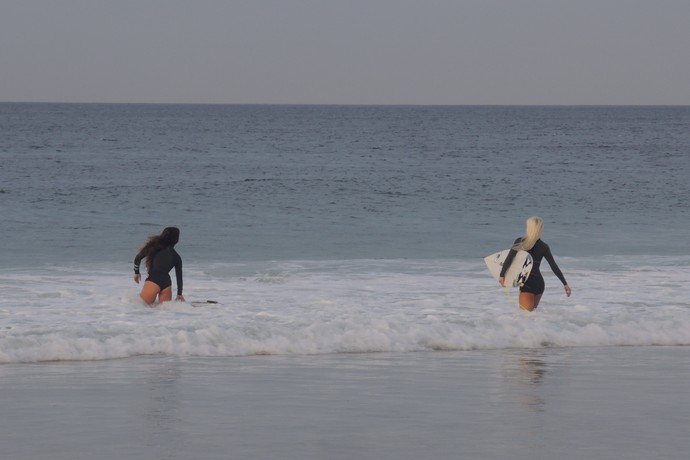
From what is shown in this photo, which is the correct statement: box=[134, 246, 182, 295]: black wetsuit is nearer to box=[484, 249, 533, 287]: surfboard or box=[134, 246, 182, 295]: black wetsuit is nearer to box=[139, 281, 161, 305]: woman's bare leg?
box=[139, 281, 161, 305]: woman's bare leg

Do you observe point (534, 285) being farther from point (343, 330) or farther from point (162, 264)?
point (162, 264)

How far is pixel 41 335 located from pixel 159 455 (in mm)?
5047

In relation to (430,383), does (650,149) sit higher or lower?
higher

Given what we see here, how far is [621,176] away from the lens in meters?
48.2

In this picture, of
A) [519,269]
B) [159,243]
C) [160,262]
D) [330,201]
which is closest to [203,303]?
[160,262]

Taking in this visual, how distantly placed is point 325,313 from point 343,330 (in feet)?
5.06

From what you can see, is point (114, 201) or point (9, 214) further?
point (114, 201)

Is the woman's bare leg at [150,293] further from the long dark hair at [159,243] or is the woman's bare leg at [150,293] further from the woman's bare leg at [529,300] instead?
the woman's bare leg at [529,300]

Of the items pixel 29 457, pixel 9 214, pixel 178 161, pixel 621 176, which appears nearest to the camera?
pixel 29 457

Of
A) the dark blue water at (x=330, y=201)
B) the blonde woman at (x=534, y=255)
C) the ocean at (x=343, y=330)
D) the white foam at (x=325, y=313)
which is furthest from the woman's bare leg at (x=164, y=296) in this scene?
the dark blue water at (x=330, y=201)

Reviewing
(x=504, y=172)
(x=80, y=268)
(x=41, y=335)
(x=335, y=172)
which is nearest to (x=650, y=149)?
(x=504, y=172)

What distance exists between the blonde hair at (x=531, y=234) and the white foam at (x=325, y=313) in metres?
0.91

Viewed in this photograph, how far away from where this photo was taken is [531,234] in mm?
12188

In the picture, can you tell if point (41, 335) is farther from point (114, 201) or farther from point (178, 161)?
point (178, 161)
